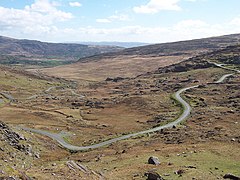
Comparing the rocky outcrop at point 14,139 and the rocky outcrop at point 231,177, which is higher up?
the rocky outcrop at point 231,177

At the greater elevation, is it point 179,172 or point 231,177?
point 231,177

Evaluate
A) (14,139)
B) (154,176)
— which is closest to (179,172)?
(154,176)

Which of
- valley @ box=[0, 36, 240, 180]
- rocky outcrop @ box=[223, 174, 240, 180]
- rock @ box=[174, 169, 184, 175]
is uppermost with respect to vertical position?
rocky outcrop @ box=[223, 174, 240, 180]

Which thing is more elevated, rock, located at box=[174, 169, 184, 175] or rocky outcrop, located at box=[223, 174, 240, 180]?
rocky outcrop, located at box=[223, 174, 240, 180]

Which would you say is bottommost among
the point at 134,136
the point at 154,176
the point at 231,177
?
the point at 134,136

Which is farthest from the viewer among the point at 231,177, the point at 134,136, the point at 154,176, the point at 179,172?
the point at 134,136

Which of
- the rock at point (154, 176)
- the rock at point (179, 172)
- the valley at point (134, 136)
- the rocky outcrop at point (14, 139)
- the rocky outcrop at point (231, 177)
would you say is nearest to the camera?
the rocky outcrop at point (231, 177)

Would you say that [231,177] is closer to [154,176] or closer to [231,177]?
[231,177]

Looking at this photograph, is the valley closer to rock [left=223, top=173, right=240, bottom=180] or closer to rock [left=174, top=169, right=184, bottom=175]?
rock [left=174, top=169, right=184, bottom=175]

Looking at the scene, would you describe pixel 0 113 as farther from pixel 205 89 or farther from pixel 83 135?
pixel 205 89

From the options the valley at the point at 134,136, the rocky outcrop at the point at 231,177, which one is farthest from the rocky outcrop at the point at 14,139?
the rocky outcrop at the point at 231,177

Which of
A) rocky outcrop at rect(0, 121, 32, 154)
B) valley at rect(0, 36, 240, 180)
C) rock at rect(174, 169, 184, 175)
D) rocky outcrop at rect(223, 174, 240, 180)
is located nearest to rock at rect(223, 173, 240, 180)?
rocky outcrop at rect(223, 174, 240, 180)

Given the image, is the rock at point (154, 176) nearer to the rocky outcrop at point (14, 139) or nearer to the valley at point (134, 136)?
Answer: the valley at point (134, 136)

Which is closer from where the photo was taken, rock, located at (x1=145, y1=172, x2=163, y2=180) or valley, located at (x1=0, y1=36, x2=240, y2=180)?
rock, located at (x1=145, y1=172, x2=163, y2=180)
